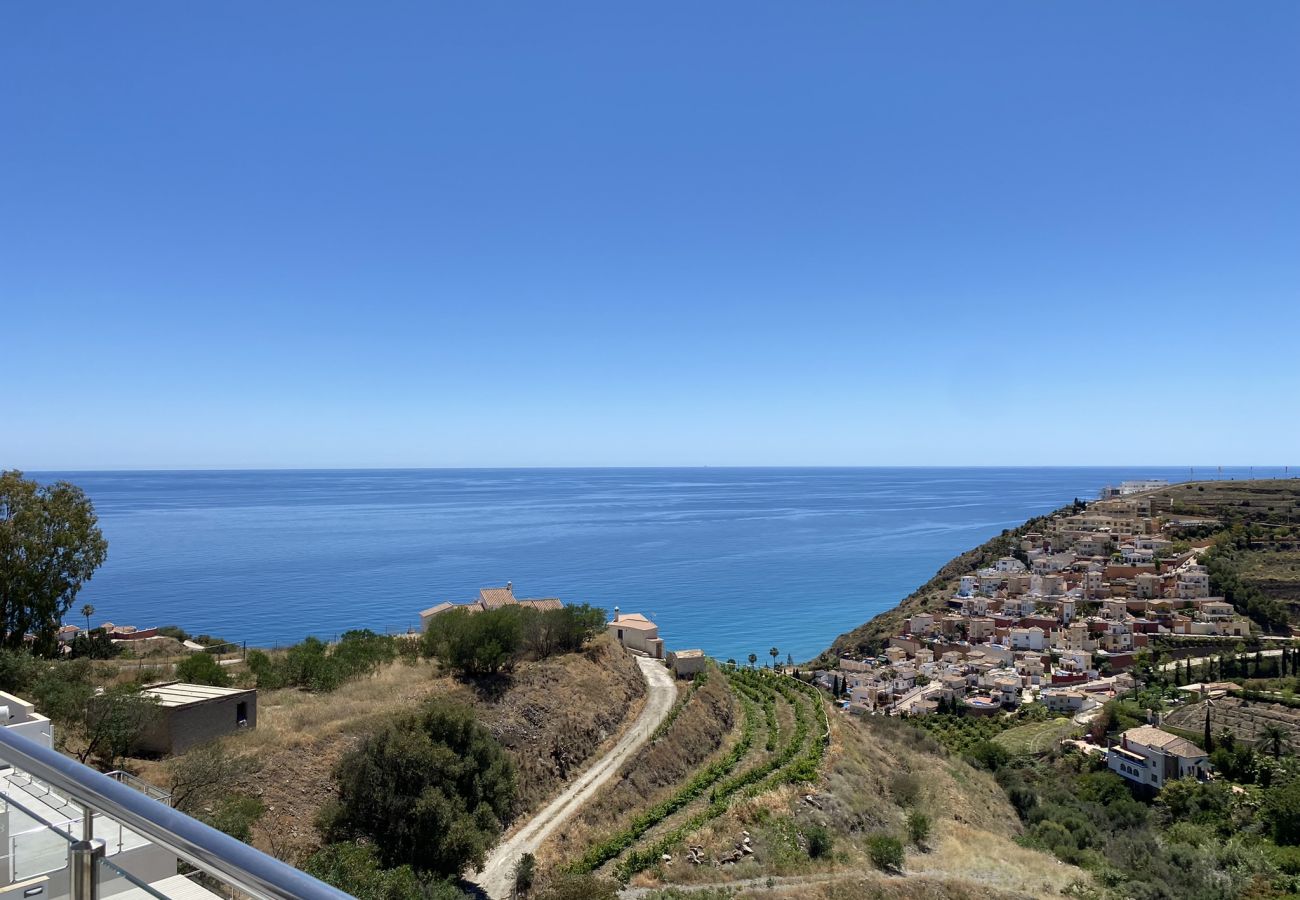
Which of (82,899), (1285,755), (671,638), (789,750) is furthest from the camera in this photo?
(671,638)

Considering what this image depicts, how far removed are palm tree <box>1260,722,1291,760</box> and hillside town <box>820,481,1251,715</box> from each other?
10799 millimetres

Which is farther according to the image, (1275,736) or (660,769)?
Answer: (1275,736)

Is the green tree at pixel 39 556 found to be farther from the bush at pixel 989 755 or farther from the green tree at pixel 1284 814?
the green tree at pixel 1284 814

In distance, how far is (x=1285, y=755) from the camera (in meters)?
36.7

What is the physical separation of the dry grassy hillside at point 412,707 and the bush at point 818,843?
6.46 m

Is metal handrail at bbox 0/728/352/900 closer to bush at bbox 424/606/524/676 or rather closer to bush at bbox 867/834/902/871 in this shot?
bush at bbox 867/834/902/871

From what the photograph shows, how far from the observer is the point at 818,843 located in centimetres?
1873

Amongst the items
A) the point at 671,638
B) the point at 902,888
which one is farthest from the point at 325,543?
the point at 902,888

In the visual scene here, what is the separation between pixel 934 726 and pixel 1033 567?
45.3 m

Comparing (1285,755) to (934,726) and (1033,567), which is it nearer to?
(934,726)

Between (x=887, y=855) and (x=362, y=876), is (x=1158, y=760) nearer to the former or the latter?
(x=887, y=855)

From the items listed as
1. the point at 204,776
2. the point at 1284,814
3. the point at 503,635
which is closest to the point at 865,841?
the point at 503,635

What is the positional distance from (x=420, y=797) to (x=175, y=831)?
14.8 meters

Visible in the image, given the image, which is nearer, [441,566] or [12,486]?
[12,486]
